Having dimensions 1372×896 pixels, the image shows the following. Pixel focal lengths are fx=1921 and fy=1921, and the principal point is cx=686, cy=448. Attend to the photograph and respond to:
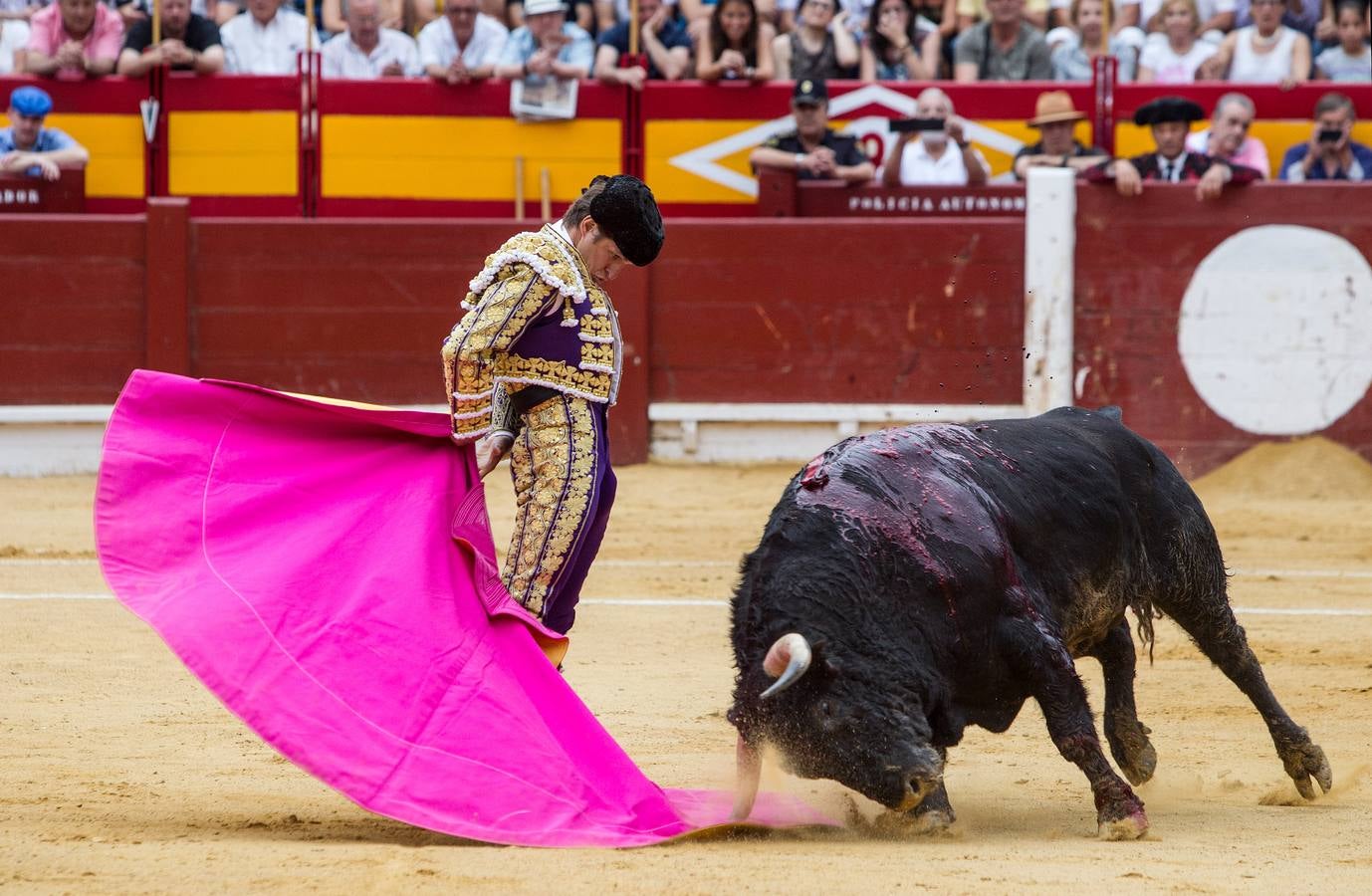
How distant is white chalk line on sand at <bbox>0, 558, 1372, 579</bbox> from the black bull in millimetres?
2696

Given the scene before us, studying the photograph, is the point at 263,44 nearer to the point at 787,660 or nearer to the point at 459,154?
the point at 459,154

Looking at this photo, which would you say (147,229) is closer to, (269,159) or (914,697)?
(269,159)

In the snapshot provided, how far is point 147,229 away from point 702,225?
248cm

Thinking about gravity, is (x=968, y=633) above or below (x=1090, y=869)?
above

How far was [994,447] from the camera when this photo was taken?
3893 mm

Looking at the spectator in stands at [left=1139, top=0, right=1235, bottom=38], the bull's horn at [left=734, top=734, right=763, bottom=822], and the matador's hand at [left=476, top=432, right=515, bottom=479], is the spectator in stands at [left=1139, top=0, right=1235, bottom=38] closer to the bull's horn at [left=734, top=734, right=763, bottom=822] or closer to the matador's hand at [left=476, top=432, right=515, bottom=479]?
the matador's hand at [left=476, top=432, right=515, bottom=479]

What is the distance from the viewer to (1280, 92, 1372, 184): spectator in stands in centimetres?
852

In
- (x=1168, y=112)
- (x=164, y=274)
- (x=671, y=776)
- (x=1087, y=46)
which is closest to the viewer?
(x=671, y=776)

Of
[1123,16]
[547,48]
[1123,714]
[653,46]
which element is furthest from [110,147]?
[1123,714]

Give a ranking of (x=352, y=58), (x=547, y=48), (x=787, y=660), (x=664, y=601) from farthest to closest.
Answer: (x=352, y=58) < (x=547, y=48) < (x=664, y=601) < (x=787, y=660)

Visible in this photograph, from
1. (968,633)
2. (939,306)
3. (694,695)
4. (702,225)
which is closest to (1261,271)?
(939,306)

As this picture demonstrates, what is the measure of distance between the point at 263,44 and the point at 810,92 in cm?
276

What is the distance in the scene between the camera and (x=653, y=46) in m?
9.23

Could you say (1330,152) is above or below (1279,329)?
above
